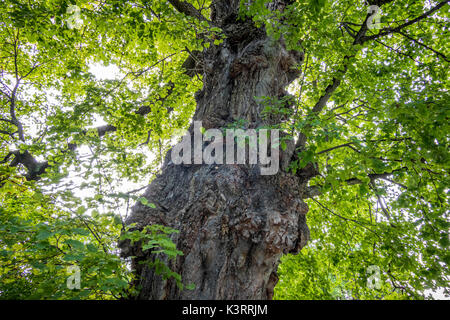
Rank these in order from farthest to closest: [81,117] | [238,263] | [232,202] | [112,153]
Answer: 1. [81,117]
2. [112,153]
3. [232,202]
4. [238,263]

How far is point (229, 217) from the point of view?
225 cm

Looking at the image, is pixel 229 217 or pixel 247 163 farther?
pixel 247 163

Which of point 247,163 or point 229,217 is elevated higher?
point 247,163

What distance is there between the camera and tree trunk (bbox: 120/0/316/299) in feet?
6.58

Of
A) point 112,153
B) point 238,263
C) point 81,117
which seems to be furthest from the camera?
point 81,117

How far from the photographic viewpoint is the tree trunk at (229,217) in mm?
2006
